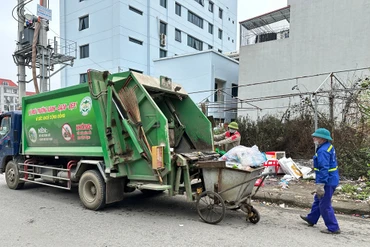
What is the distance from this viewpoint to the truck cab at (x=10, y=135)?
7191mm

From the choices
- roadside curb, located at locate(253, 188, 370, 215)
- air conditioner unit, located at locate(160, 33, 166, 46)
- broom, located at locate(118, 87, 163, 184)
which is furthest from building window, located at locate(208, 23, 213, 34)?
broom, located at locate(118, 87, 163, 184)

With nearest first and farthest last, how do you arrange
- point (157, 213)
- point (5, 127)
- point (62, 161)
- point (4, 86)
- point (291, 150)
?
point (157, 213)
point (62, 161)
point (5, 127)
point (291, 150)
point (4, 86)

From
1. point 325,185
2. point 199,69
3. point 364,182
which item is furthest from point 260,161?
point 199,69

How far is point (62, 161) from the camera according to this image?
655 centimetres

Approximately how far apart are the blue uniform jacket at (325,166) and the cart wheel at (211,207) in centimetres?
147

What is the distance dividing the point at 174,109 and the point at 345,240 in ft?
12.3

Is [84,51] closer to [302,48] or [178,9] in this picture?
[178,9]

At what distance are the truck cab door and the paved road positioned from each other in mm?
1952

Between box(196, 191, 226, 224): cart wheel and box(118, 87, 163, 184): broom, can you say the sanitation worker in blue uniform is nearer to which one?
box(196, 191, 226, 224): cart wheel

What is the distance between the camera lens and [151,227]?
14.2ft

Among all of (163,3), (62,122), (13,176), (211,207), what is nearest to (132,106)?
(62,122)

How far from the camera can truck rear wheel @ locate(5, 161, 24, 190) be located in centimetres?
708

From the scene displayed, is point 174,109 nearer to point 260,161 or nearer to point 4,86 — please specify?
point 260,161

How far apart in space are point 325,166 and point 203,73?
16.2 metres
